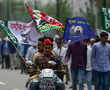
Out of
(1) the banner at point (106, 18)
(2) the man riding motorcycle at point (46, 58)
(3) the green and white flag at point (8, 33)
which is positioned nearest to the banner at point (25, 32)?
(3) the green and white flag at point (8, 33)

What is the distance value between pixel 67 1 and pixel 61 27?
18.6 metres

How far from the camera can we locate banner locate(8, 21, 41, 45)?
13340 mm

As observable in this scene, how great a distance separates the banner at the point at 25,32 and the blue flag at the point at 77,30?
901 mm

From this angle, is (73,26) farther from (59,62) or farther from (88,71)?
(88,71)

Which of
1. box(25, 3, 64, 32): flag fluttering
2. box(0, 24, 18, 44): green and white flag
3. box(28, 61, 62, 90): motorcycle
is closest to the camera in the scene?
box(28, 61, 62, 90): motorcycle

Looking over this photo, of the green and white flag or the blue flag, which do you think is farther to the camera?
the blue flag

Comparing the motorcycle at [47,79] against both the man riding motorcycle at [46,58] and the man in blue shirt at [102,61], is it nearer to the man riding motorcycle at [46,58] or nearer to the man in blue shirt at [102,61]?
the man riding motorcycle at [46,58]

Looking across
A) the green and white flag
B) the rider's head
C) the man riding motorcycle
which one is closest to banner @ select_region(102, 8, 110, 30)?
the green and white flag

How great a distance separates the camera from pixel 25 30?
1400 centimetres

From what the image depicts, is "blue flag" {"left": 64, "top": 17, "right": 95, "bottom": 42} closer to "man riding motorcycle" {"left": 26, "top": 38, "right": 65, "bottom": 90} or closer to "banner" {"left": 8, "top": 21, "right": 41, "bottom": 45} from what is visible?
"banner" {"left": 8, "top": 21, "right": 41, "bottom": 45}

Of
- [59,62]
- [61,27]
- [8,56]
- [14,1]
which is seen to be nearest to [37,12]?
[61,27]

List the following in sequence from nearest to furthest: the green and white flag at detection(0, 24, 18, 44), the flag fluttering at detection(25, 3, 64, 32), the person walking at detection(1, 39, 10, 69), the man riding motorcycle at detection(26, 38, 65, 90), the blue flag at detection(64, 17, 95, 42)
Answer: the man riding motorcycle at detection(26, 38, 65, 90), the green and white flag at detection(0, 24, 18, 44), the flag fluttering at detection(25, 3, 64, 32), the blue flag at detection(64, 17, 95, 42), the person walking at detection(1, 39, 10, 69)

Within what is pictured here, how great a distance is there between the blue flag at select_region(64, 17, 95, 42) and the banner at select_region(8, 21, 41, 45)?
901 millimetres

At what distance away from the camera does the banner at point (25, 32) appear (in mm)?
13340
